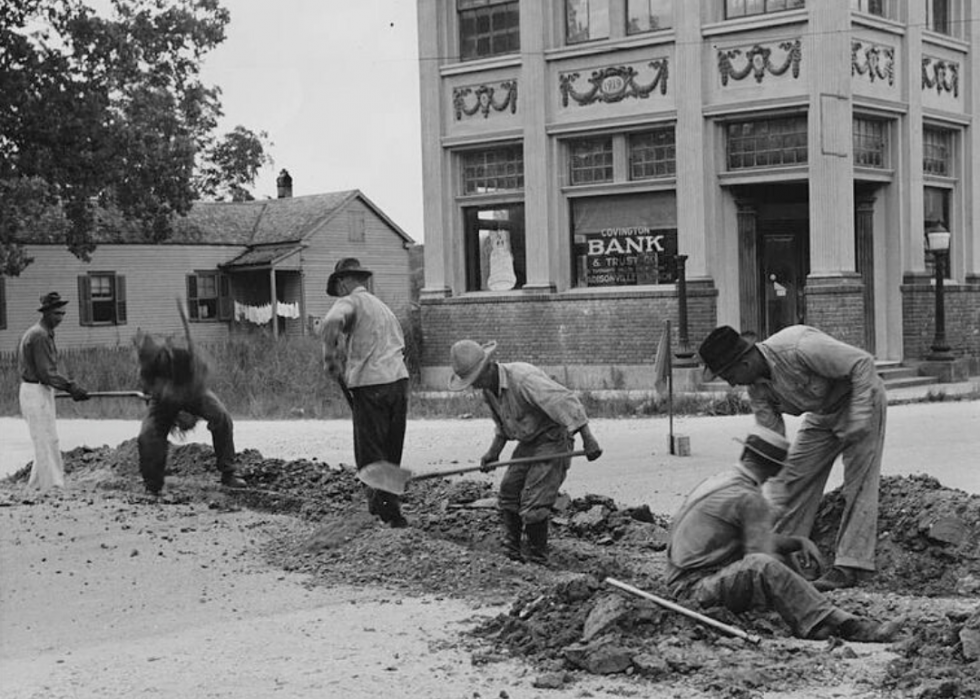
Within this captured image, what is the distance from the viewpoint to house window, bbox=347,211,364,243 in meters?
48.4

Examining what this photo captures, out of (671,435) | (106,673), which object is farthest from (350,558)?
(671,435)

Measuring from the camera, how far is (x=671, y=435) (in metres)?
14.5

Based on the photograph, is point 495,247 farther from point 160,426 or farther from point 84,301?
point 84,301

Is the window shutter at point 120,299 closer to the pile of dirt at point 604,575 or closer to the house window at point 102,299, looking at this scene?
the house window at point 102,299

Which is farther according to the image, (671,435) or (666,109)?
(666,109)

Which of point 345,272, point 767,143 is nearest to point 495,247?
point 767,143

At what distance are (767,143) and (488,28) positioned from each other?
5904mm

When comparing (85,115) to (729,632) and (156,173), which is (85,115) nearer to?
(156,173)

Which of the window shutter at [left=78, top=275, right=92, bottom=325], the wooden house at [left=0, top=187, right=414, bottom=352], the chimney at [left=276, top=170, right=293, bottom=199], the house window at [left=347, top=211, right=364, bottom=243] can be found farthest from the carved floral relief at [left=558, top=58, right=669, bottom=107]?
the chimney at [left=276, top=170, right=293, bottom=199]

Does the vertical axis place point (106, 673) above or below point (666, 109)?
below

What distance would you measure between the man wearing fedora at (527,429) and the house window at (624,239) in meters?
15.2

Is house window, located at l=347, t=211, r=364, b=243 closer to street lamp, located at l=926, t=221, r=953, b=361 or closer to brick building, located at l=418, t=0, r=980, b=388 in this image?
brick building, located at l=418, t=0, r=980, b=388

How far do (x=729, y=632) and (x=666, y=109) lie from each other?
709 inches

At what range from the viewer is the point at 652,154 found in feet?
79.3
